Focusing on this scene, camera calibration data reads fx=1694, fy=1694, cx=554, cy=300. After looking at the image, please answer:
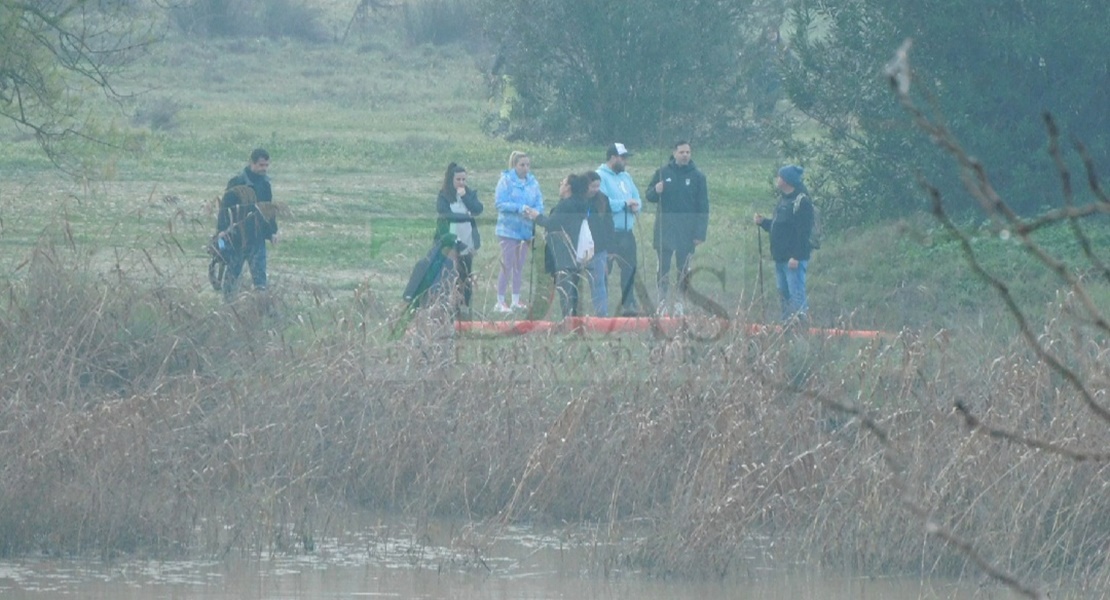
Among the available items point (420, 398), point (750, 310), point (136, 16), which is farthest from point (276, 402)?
point (136, 16)

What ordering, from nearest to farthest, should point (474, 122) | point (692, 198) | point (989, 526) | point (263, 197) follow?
point (989, 526) → point (263, 197) → point (692, 198) → point (474, 122)

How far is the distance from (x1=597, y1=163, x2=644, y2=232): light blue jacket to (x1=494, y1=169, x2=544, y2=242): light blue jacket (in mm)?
594

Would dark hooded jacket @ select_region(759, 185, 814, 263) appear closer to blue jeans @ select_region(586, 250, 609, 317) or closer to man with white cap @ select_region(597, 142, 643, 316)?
man with white cap @ select_region(597, 142, 643, 316)

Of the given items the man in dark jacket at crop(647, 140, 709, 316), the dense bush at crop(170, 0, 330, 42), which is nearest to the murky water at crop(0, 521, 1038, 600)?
the man in dark jacket at crop(647, 140, 709, 316)

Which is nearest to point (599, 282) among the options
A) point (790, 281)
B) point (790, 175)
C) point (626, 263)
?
point (626, 263)

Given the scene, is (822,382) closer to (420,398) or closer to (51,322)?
(420,398)

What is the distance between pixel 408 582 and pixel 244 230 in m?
4.54

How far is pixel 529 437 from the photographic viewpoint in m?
9.39

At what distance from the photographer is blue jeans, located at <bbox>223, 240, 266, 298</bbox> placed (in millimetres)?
11156

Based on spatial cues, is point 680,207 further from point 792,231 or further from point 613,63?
point 613,63

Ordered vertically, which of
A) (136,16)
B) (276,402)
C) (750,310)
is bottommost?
(276,402)

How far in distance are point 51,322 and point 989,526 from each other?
543 centimetres

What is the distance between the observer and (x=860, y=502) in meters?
8.23

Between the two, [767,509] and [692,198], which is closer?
[767,509]
